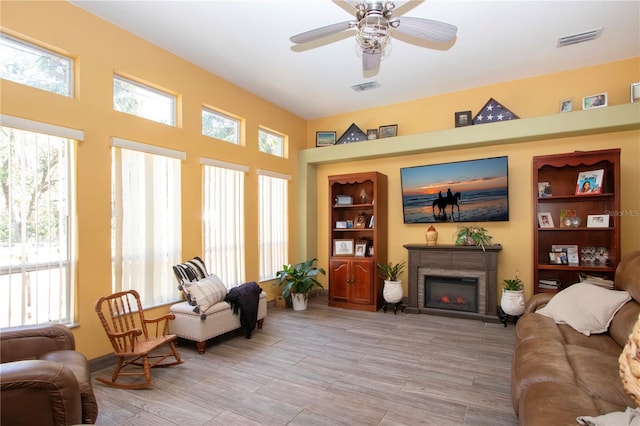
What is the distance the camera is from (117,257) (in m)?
3.29

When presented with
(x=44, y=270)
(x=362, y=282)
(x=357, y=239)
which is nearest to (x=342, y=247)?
(x=357, y=239)

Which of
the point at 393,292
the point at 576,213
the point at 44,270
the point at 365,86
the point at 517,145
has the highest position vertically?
the point at 365,86

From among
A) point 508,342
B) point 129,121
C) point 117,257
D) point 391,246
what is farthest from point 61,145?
point 508,342

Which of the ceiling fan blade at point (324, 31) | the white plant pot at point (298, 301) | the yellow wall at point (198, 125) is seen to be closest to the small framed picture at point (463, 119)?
the yellow wall at point (198, 125)

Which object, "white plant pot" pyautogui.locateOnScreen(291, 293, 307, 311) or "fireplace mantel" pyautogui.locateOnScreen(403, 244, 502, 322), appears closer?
"fireplace mantel" pyautogui.locateOnScreen(403, 244, 502, 322)

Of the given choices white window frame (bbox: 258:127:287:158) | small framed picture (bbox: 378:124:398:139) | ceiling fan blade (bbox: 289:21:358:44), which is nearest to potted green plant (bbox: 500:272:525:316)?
small framed picture (bbox: 378:124:398:139)

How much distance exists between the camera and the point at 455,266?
4.67 metres

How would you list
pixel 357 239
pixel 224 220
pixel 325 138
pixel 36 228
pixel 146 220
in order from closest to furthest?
pixel 36 228 → pixel 146 220 → pixel 224 220 → pixel 357 239 → pixel 325 138

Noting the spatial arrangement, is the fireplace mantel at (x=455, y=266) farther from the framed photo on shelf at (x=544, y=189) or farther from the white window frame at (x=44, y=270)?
the white window frame at (x=44, y=270)

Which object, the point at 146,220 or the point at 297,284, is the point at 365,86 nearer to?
the point at 297,284

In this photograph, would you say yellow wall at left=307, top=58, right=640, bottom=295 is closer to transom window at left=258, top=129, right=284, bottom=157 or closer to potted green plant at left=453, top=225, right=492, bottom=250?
potted green plant at left=453, top=225, right=492, bottom=250

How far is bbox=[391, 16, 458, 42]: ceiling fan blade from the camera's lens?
2.30 m

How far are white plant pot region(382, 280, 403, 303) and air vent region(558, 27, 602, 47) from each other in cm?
360

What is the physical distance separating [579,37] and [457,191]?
2250 mm
